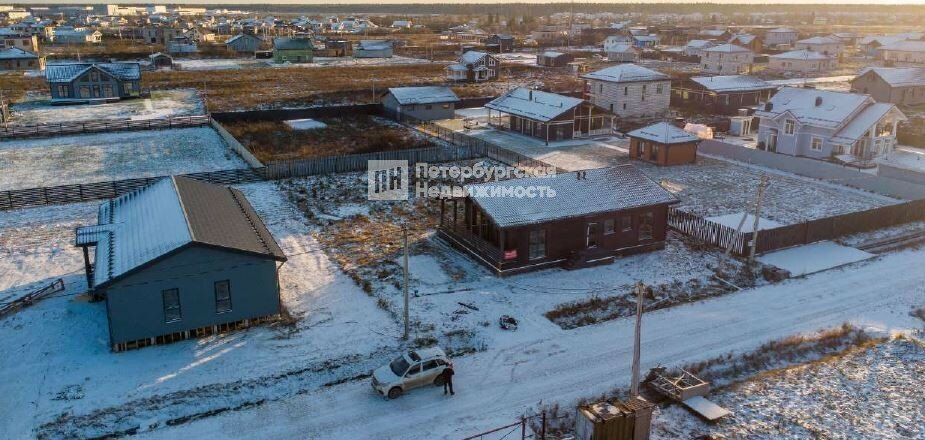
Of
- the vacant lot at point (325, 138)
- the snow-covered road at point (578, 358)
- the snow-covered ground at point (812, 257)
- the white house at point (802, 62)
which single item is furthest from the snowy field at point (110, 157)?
the white house at point (802, 62)

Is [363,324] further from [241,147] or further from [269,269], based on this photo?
[241,147]

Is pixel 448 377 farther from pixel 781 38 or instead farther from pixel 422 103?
pixel 781 38

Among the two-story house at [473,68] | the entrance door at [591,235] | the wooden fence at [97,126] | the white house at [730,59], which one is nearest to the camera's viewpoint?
the entrance door at [591,235]

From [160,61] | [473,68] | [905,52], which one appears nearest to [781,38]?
[905,52]

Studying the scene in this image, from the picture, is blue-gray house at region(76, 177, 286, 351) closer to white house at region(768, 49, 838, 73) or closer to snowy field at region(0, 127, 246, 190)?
snowy field at region(0, 127, 246, 190)

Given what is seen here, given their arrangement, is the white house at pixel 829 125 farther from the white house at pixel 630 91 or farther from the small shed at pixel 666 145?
the white house at pixel 630 91

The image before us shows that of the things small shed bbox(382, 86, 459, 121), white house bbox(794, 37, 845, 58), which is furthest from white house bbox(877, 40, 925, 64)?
small shed bbox(382, 86, 459, 121)
